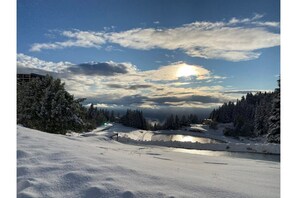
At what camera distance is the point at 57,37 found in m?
5.79

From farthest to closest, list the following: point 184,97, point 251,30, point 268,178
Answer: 1. point 184,97
2. point 251,30
3. point 268,178

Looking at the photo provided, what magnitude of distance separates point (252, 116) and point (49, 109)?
30.9 meters

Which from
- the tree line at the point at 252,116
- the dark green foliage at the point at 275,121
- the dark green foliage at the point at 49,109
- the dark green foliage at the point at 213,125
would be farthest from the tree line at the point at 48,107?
the dark green foliage at the point at 213,125

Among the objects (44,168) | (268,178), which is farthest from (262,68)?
(44,168)

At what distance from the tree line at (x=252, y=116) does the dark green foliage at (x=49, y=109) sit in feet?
36.4

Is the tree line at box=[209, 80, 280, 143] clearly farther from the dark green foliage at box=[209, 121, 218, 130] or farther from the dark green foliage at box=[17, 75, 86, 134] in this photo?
the dark green foliage at box=[17, 75, 86, 134]

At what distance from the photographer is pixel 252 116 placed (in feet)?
129

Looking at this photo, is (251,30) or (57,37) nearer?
(251,30)

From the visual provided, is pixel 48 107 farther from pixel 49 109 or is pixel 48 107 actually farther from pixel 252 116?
pixel 252 116

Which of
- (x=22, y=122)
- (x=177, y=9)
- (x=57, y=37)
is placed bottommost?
(x=22, y=122)

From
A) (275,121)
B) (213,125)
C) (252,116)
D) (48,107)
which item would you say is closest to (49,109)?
(48,107)
